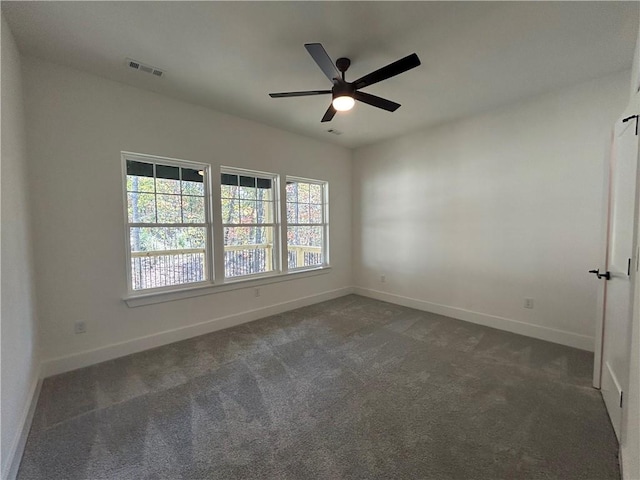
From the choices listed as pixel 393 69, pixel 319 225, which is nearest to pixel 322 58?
pixel 393 69

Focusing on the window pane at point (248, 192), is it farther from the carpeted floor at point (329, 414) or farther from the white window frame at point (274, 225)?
the carpeted floor at point (329, 414)

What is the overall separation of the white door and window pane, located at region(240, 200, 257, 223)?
384cm

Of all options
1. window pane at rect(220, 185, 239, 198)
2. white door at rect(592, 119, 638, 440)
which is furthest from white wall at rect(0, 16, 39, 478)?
white door at rect(592, 119, 638, 440)

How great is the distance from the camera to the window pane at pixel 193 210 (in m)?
3.45

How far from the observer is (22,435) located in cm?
177

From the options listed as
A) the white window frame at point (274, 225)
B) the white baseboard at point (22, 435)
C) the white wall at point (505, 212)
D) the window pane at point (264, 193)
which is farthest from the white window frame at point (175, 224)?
the white wall at point (505, 212)

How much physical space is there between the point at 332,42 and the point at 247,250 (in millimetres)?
2827

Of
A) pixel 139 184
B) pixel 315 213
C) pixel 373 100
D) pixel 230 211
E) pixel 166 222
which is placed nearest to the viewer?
pixel 373 100

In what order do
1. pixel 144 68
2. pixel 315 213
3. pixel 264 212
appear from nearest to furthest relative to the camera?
pixel 144 68 < pixel 264 212 < pixel 315 213

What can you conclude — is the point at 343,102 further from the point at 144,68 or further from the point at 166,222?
the point at 166,222

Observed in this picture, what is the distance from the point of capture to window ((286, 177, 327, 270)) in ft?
15.3

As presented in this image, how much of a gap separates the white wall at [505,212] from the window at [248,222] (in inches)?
80.2

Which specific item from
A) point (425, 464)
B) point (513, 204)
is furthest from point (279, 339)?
point (513, 204)

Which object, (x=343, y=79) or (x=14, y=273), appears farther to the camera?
(x=343, y=79)
